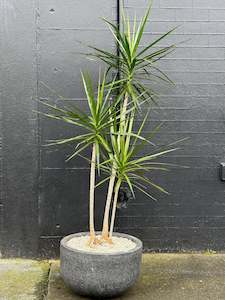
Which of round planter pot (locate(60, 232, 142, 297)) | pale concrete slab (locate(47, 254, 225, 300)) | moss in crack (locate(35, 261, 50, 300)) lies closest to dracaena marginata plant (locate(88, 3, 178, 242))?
round planter pot (locate(60, 232, 142, 297))

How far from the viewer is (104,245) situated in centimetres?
386

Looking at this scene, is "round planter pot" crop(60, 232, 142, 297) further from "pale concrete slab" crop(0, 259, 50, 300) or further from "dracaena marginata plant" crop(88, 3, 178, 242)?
"pale concrete slab" crop(0, 259, 50, 300)

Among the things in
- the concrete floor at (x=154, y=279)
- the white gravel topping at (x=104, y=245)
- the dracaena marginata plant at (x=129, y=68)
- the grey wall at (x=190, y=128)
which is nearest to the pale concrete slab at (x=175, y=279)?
the concrete floor at (x=154, y=279)

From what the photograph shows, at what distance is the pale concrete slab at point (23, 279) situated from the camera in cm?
393

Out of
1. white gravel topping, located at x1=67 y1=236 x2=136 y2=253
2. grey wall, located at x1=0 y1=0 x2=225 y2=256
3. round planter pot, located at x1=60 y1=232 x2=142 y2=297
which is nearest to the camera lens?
round planter pot, located at x1=60 y1=232 x2=142 y2=297

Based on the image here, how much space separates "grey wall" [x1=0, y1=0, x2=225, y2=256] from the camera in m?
4.50

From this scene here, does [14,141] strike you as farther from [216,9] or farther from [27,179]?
[216,9]

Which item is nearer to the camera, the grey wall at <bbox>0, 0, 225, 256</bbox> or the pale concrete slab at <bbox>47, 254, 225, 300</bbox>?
the pale concrete slab at <bbox>47, 254, 225, 300</bbox>

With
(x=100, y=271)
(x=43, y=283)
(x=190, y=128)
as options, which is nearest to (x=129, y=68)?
(x=190, y=128)

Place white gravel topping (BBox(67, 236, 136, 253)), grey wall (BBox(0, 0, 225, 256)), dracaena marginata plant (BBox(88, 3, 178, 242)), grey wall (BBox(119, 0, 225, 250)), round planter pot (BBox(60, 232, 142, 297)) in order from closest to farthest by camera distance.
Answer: round planter pot (BBox(60, 232, 142, 297)), white gravel topping (BBox(67, 236, 136, 253)), dracaena marginata plant (BBox(88, 3, 178, 242)), grey wall (BBox(0, 0, 225, 256)), grey wall (BBox(119, 0, 225, 250))

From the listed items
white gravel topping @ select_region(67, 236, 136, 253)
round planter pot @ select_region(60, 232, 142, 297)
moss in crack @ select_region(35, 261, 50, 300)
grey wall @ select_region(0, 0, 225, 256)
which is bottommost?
moss in crack @ select_region(35, 261, 50, 300)

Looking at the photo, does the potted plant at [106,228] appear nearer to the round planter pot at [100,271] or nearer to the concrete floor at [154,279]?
the round planter pot at [100,271]

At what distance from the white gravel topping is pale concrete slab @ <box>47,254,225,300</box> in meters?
0.39

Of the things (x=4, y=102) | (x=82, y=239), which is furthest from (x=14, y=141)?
(x=82, y=239)
